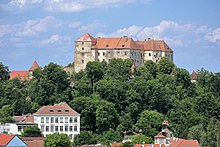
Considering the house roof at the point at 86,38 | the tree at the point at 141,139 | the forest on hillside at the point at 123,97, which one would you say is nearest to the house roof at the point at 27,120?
the forest on hillside at the point at 123,97

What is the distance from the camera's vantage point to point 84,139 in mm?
94875

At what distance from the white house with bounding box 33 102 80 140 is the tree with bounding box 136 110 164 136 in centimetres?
871

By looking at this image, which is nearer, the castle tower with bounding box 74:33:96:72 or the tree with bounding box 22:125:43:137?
the tree with bounding box 22:125:43:137

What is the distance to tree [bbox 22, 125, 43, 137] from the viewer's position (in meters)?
94.1

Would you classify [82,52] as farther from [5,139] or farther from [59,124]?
[5,139]

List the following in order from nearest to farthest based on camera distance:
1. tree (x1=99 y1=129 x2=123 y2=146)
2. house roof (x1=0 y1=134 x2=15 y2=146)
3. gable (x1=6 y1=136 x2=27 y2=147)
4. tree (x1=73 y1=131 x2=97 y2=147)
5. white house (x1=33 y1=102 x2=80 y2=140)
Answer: house roof (x1=0 y1=134 x2=15 y2=146) → gable (x1=6 y1=136 x2=27 y2=147) → tree (x1=73 y1=131 x2=97 y2=147) → tree (x1=99 y1=129 x2=123 y2=146) → white house (x1=33 y1=102 x2=80 y2=140)

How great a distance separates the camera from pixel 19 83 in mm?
121875

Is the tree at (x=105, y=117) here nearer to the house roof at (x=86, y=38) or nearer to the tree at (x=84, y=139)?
the tree at (x=84, y=139)

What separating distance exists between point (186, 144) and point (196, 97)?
103 feet

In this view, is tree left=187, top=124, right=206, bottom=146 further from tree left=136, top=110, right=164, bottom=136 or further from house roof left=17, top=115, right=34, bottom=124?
house roof left=17, top=115, right=34, bottom=124

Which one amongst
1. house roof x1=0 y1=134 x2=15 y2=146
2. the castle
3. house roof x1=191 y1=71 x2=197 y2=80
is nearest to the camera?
house roof x1=0 y1=134 x2=15 y2=146

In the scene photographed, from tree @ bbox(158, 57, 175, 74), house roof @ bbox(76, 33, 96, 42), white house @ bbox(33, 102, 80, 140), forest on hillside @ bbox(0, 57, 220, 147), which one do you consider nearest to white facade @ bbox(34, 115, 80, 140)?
white house @ bbox(33, 102, 80, 140)

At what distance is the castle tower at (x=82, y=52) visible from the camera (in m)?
126

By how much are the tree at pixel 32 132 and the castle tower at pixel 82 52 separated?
2973 centimetres
